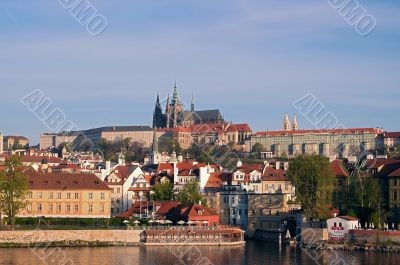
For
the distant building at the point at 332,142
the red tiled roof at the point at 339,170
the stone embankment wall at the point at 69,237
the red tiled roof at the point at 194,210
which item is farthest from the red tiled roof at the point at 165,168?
the distant building at the point at 332,142

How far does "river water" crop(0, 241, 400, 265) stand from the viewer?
45.8 meters

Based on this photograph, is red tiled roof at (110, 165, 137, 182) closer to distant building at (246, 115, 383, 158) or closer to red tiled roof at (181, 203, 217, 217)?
red tiled roof at (181, 203, 217, 217)

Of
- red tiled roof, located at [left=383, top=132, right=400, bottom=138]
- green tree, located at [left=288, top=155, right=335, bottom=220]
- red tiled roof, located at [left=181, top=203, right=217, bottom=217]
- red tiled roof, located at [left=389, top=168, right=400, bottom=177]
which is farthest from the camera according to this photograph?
red tiled roof, located at [left=383, top=132, right=400, bottom=138]

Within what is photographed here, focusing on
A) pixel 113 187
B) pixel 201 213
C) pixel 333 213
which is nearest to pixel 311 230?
pixel 333 213

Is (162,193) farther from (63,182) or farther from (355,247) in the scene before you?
(355,247)

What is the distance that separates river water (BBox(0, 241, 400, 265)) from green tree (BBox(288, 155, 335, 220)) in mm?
6860

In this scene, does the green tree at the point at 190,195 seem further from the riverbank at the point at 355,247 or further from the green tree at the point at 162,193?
the riverbank at the point at 355,247

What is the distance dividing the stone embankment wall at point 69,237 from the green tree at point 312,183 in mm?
13100

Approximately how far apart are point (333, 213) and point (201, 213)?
386 inches

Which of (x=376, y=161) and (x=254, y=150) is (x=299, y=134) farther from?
(x=376, y=161)

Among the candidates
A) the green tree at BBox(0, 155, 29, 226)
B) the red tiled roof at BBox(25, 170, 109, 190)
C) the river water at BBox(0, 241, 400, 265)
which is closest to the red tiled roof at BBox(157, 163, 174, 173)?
the red tiled roof at BBox(25, 170, 109, 190)

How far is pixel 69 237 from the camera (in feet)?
183

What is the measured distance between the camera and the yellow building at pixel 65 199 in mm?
64375

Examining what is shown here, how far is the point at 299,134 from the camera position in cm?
19988
